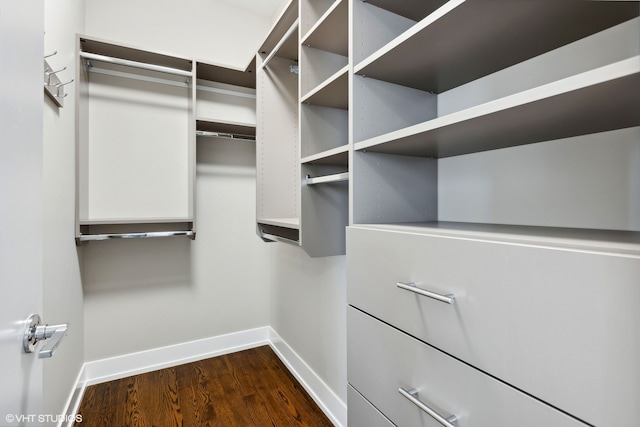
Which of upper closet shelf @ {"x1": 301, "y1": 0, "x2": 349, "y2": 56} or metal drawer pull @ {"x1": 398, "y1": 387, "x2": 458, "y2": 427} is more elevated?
upper closet shelf @ {"x1": 301, "y1": 0, "x2": 349, "y2": 56}

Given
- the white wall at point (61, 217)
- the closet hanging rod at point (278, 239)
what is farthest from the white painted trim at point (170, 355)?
the closet hanging rod at point (278, 239)

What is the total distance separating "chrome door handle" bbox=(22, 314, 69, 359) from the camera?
56 centimetres

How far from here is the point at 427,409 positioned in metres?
0.64

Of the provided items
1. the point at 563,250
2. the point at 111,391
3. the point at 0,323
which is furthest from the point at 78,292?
the point at 563,250

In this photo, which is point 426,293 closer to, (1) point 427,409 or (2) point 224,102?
(1) point 427,409

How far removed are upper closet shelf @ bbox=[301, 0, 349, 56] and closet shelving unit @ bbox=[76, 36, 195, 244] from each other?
109 cm

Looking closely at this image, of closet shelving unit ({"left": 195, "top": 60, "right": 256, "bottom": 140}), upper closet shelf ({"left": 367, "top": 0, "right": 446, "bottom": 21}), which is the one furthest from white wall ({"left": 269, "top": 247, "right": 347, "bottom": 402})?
upper closet shelf ({"left": 367, "top": 0, "right": 446, "bottom": 21})

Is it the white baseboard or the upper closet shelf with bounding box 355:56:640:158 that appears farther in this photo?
the white baseboard

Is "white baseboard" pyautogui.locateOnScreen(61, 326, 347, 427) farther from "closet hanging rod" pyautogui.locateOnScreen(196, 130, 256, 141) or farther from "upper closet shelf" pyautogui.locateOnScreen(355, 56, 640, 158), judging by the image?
"closet hanging rod" pyautogui.locateOnScreen(196, 130, 256, 141)

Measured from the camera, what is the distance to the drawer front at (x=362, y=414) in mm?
823

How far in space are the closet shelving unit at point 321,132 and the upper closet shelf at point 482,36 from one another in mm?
358

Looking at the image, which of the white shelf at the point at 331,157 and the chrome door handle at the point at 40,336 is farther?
the white shelf at the point at 331,157

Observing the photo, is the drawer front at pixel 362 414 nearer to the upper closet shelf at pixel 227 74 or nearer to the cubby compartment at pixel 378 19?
the cubby compartment at pixel 378 19

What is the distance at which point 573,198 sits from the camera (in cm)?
76
